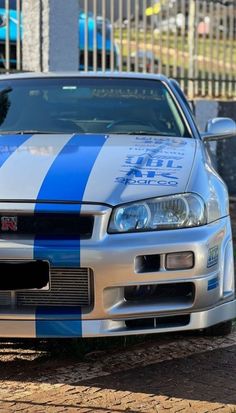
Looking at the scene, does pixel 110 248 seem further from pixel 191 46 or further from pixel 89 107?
pixel 191 46

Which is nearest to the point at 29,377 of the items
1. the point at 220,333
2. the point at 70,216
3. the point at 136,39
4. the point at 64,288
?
the point at 64,288

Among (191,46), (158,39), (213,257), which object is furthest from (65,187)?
(191,46)

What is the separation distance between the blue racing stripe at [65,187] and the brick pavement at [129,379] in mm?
681

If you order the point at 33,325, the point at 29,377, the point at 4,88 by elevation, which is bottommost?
the point at 29,377

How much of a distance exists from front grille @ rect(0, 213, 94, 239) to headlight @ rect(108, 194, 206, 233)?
124 millimetres

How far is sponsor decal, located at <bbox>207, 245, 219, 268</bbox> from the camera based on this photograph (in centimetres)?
337

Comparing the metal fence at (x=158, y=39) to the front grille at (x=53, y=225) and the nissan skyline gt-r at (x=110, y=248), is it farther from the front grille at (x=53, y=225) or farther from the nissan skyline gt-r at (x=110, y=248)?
the front grille at (x=53, y=225)

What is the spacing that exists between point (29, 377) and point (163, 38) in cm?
724

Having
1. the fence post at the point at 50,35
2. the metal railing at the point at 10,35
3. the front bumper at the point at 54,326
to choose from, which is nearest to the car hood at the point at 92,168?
the front bumper at the point at 54,326

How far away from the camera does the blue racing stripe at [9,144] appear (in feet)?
12.6

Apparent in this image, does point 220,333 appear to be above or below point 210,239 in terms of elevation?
below

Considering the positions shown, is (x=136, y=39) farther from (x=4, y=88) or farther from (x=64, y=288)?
(x=64, y=288)

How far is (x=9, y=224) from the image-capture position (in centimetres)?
326

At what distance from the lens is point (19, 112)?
16.1 feet
